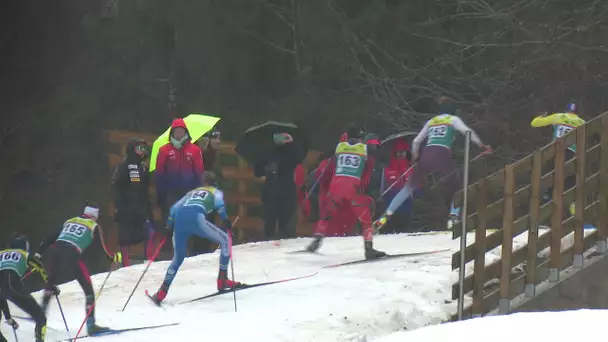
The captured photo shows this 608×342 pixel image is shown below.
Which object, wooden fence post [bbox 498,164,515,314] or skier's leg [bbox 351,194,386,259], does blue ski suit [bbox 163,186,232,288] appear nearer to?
skier's leg [bbox 351,194,386,259]

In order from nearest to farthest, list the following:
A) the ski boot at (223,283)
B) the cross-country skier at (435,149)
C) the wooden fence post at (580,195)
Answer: the wooden fence post at (580,195) → the ski boot at (223,283) → the cross-country skier at (435,149)

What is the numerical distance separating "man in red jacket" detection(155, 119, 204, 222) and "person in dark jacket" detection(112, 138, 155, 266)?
0.22 metres

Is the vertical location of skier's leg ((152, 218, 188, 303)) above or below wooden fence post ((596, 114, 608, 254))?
below

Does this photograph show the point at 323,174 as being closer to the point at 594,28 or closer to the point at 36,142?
the point at 594,28

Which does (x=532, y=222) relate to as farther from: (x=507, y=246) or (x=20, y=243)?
(x=20, y=243)

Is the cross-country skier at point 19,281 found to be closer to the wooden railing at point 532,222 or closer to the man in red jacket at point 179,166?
the man in red jacket at point 179,166

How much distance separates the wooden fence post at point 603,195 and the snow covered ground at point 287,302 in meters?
1.40

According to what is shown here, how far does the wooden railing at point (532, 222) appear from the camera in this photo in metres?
7.72

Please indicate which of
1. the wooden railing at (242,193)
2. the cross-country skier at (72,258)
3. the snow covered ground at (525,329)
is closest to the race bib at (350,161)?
the cross-country skier at (72,258)

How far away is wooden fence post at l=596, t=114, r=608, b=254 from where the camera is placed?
8047 mm

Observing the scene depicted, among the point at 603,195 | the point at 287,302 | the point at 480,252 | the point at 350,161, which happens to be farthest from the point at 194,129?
the point at 603,195

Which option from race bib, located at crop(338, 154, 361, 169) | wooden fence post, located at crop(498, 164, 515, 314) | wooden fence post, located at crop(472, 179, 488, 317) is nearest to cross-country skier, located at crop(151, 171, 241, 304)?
race bib, located at crop(338, 154, 361, 169)

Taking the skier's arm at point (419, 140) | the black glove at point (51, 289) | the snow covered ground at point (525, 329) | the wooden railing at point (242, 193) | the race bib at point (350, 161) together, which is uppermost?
the skier's arm at point (419, 140)

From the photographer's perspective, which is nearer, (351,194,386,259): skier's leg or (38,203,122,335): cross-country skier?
(38,203,122,335): cross-country skier
